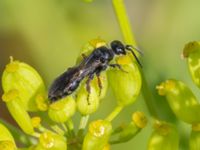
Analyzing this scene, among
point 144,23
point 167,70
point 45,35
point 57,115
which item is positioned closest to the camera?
point 57,115

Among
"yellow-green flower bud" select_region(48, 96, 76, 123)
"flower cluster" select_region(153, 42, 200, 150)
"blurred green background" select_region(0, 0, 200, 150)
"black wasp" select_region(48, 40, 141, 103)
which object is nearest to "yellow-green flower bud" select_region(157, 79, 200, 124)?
"flower cluster" select_region(153, 42, 200, 150)

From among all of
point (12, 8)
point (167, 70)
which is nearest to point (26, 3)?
point (12, 8)

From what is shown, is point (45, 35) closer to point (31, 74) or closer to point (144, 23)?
point (144, 23)

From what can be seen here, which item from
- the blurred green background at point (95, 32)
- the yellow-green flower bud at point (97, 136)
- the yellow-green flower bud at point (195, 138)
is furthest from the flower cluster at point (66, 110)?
the blurred green background at point (95, 32)

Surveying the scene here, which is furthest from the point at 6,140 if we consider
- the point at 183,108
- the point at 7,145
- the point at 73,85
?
the point at 183,108

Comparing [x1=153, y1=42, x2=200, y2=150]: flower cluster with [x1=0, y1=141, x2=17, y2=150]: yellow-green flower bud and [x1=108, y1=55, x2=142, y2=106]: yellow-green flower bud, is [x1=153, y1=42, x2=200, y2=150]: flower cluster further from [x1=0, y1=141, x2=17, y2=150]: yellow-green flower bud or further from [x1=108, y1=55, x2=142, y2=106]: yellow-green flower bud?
[x1=0, y1=141, x2=17, y2=150]: yellow-green flower bud

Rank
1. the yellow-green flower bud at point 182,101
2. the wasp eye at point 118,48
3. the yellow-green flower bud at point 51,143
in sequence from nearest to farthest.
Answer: the yellow-green flower bud at point 51,143
the yellow-green flower bud at point 182,101
the wasp eye at point 118,48

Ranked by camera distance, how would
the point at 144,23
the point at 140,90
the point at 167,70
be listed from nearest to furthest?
1. the point at 140,90
2. the point at 167,70
3. the point at 144,23

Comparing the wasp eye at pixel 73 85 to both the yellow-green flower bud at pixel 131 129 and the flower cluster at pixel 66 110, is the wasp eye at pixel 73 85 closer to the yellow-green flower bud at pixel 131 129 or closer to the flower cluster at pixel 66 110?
the flower cluster at pixel 66 110
